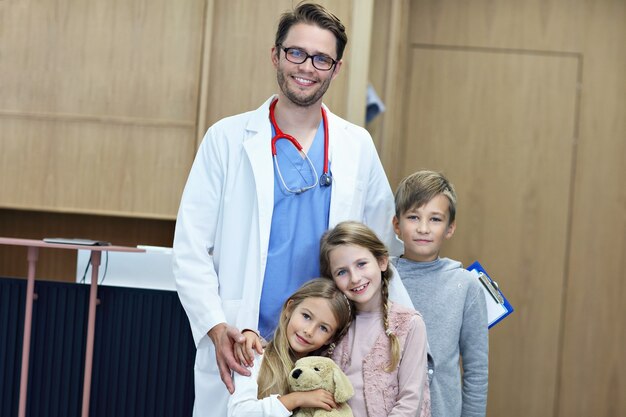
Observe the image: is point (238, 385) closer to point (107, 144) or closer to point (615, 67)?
point (107, 144)

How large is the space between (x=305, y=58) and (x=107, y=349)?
120 cm

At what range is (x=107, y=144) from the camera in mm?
3539

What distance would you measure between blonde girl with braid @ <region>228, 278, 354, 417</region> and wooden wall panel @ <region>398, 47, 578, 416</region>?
5.96 ft

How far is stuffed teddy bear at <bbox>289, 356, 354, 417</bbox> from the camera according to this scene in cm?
180

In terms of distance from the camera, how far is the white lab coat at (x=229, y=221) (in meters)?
2.04

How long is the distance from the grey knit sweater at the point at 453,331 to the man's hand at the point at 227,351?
0.50 meters

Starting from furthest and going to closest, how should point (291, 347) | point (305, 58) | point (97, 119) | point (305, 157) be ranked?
1. point (97, 119)
2. point (305, 157)
3. point (305, 58)
4. point (291, 347)

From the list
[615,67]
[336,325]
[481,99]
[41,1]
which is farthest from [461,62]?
[336,325]

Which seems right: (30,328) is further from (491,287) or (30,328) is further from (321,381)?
(491,287)

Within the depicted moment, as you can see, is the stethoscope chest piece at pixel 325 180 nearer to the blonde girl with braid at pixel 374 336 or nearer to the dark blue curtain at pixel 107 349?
the blonde girl with braid at pixel 374 336

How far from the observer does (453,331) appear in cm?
212

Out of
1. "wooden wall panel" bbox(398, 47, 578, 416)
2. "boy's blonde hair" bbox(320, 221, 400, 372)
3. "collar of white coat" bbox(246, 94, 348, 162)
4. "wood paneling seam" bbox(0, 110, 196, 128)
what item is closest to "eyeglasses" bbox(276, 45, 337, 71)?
"collar of white coat" bbox(246, 94, 348, 162)

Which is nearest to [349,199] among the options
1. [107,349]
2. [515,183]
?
[107,349]

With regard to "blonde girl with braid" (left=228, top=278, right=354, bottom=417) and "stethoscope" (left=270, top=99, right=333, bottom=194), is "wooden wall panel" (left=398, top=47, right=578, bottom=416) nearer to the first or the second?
"stethoscope" (left=270, top=99, right=333, bottom=194)
